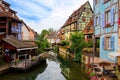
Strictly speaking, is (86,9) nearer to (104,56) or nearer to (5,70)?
(104,56)

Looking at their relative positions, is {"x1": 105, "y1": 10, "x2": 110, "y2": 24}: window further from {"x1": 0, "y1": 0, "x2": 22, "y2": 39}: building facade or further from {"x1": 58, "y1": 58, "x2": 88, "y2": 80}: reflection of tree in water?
{"x1": 0, "y1": 0, "x2": 22, "y2": 39}: building facade

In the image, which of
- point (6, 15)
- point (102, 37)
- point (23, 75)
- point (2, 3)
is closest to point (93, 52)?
point (102, 37)

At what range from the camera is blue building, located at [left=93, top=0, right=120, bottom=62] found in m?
17.9

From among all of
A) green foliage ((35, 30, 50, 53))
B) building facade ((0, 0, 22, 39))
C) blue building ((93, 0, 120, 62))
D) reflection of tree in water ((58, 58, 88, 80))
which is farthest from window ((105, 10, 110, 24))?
green foliage ((35, 30, 50, 53))

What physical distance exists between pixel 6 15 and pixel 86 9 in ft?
76.0

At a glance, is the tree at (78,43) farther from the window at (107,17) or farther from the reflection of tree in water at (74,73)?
the window at (107,17)

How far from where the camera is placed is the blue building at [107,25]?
17.9 metres

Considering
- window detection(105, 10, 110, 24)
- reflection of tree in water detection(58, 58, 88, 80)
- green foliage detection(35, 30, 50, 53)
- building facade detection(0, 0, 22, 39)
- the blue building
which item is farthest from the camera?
green foliage detection(35, 30, 50, 53)

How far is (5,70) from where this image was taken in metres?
20.3

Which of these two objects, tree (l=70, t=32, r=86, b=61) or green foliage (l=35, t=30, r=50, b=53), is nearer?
tree (l=70, t=32, r=86, b=61)

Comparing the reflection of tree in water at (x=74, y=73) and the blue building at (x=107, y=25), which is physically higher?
the blue building at (x=107, y=25)

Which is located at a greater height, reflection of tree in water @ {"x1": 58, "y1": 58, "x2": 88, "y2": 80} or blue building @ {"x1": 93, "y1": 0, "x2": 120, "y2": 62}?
blue building @ {"x1": 93, "y1": 0, "x2": 120, "y2": 62}

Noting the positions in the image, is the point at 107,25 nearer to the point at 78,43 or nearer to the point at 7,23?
the point at 78,43

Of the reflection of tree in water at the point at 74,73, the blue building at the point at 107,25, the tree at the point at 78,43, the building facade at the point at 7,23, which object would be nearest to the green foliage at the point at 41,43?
Answer: the building facade at the point at 7,23
